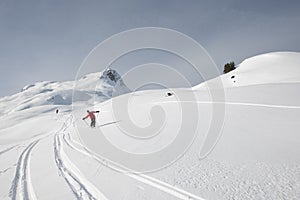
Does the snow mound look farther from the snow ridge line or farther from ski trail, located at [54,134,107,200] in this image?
ski trail, located at [54,134,107,200]

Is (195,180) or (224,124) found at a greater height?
(224,124)

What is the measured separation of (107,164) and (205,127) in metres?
6.45

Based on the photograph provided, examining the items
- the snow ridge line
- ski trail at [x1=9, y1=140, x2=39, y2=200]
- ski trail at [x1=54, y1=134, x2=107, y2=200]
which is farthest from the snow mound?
ski trail at [x1=9, y1=140, x2=39, y2=200]

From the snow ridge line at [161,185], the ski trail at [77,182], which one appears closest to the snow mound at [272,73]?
the snow ridge line at [161,185]

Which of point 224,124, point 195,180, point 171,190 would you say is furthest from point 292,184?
point 224,124

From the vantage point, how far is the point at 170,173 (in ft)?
20.1

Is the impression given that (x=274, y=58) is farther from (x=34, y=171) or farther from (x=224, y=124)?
(x=34, y=171)

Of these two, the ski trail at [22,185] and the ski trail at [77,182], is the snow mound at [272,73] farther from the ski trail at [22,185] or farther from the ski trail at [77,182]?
the ski trail at [22,185]

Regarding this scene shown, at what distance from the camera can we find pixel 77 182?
6.06 metres

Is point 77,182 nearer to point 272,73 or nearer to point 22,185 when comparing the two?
point 22,185

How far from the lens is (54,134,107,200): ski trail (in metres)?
5.14

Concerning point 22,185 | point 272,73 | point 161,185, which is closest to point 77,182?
point 22,185

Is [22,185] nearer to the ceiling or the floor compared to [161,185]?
nearer to the ceiling

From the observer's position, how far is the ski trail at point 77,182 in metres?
5.14
